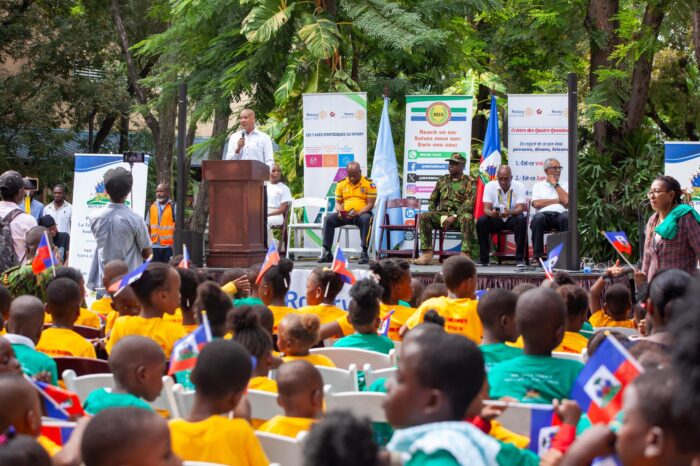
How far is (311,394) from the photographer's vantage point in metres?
→ 3.79

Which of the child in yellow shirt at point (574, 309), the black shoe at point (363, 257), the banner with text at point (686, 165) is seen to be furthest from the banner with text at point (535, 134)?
the child in yellow shirt at point (574, 309)

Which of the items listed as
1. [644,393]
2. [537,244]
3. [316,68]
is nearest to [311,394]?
[644,393]

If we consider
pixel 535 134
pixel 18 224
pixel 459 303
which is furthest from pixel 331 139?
pixel 459 303

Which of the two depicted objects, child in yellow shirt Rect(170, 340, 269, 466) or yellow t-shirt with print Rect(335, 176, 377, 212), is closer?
child in yellow shirt Rect(170, 340, 269, 466)

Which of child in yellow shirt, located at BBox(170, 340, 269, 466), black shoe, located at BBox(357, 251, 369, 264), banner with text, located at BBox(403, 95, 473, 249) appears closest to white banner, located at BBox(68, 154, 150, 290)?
black shoe, located at BBox(357, 251, 369, 264)

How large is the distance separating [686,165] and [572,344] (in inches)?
324

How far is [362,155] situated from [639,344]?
1078 cm

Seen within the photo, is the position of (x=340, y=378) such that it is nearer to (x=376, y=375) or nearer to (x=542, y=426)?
(x=376, y=375)

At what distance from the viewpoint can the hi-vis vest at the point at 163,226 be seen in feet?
51.7

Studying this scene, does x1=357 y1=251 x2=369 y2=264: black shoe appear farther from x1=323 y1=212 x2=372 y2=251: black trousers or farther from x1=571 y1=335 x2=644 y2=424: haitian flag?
x1=571 y1=335 x2=644 y2=424: haitian flag

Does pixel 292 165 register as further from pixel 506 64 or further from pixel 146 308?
pixel 146 308

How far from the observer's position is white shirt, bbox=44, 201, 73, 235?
16028 mm

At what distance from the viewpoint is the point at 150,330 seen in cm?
535

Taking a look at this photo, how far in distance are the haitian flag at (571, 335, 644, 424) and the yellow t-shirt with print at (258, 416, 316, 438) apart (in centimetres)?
118
